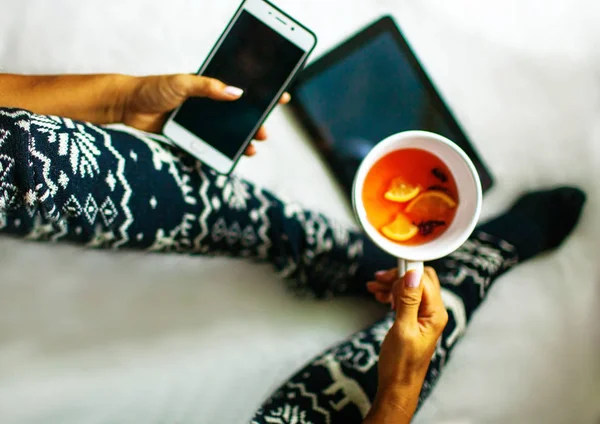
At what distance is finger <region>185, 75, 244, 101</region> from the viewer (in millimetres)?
531

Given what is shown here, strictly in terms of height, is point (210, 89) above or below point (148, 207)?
above

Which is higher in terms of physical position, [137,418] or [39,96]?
[39,96]

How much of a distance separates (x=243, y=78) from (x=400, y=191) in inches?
8.8

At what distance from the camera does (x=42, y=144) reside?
1.39 ft

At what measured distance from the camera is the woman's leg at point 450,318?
561mm

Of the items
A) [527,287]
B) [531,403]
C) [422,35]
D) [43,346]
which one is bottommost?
[43,346]

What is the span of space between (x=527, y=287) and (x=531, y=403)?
0.17 meters

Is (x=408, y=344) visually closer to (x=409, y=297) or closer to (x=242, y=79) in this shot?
(x=409, y=297)

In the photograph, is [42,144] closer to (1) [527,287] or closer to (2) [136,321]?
(2) [136,321]

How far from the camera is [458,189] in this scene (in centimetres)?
47

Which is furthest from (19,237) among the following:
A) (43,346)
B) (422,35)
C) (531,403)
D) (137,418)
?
(531,403)

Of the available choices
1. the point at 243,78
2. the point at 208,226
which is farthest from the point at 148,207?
the point at 243,78

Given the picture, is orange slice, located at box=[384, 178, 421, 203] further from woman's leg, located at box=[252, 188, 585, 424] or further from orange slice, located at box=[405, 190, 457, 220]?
woman's leg, located at box=[252, 188, 585, 424]

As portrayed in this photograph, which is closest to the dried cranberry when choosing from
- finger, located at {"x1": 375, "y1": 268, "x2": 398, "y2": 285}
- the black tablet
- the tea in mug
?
the tea in mug
